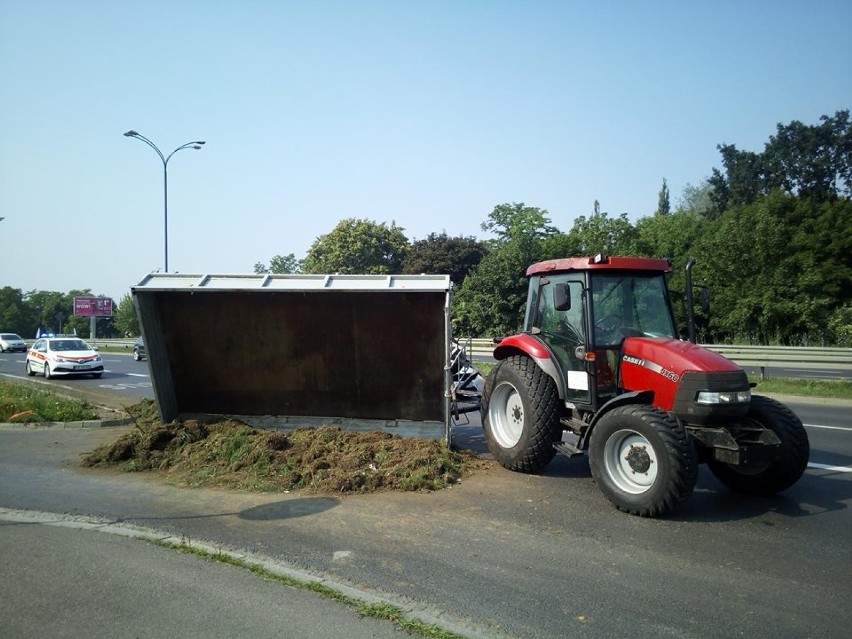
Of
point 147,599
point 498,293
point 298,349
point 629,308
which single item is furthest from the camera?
point 498,293

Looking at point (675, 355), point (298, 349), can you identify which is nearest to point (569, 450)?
point (675, 355)

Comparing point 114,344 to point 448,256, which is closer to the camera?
point 448,256

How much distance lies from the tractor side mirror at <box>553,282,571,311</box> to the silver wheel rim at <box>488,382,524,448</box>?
160cm

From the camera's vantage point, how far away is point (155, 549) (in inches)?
215

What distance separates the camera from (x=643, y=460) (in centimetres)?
646

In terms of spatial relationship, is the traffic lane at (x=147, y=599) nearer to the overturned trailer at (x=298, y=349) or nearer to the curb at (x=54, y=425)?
the overturned trailer at (x=298, y=349)

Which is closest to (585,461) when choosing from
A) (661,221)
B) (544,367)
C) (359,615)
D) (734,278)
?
(544,367)

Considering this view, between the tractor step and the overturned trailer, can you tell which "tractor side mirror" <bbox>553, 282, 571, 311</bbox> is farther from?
the overturned trailer

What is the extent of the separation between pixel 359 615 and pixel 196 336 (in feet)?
21.9

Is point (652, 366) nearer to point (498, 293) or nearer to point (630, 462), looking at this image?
point (630, 462)

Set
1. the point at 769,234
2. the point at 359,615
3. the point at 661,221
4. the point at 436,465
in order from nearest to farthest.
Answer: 1. the point at 359,615
2. the point at 436,465
3. the point at 769,234
4. the point at 661,221

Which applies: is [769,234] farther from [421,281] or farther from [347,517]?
[347,517]

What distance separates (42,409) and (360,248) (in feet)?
158

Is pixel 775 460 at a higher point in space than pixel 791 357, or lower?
lower
